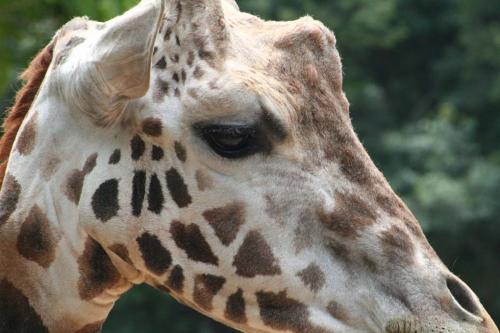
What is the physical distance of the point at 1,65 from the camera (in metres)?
11.8

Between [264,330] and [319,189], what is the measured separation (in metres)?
0.57

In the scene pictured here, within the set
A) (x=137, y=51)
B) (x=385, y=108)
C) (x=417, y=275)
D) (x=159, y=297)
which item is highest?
(x=385, y=108)

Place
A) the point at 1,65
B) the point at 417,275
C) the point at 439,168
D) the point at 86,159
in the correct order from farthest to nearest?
the point at 439,168, the point at 1,65, the point at 86,159, the point at 417,275

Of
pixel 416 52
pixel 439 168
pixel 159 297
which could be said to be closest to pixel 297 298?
pixel 439 168

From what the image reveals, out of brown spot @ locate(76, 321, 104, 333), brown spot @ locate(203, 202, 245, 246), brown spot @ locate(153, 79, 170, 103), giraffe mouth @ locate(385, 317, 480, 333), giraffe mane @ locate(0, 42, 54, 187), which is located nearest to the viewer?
giraffe mouth @ locate(385, 317, 480, 333)

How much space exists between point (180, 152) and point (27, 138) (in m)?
0.68

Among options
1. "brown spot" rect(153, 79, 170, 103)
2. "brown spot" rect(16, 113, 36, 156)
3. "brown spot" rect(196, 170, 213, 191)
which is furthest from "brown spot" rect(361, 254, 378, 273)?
"brown spot" rect(16, 113, 36, 156)

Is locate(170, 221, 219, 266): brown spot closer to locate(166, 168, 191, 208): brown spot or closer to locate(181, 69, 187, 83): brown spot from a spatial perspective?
locate(166, 168, 191, 208): brown spot

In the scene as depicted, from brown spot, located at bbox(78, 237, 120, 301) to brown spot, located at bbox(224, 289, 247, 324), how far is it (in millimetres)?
487

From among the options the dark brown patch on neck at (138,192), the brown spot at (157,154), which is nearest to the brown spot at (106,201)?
the dark brown patch on neck at (138,192)

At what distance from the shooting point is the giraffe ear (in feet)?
14.5

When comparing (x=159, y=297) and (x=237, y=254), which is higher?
(x=237, y=254)

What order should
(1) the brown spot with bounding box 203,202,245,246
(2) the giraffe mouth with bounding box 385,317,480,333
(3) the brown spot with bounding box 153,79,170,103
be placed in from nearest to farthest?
1. (2) the giraffe mouth with bounding box 385,317,480,333
2. (1) the brown spot with bounding box 203,202,245,246
3. (3) the brown spot with bounding box 153,79,170,103

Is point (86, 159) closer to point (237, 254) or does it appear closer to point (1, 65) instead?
point (237, 254)
